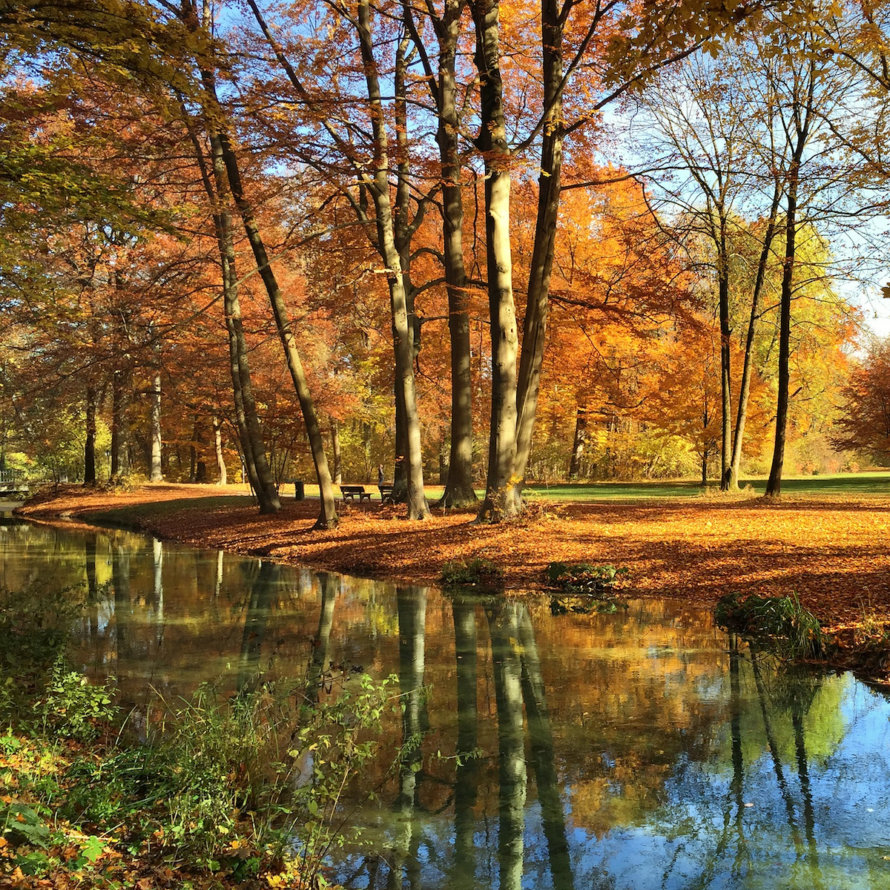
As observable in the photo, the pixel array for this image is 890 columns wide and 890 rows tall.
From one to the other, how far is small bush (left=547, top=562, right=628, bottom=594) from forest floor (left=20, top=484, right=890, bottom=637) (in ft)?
0.68

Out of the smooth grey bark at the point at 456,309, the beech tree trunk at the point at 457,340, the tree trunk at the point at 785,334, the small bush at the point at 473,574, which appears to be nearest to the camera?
the small bush at the point at 473,574

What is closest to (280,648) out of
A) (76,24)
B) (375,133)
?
(76,24)

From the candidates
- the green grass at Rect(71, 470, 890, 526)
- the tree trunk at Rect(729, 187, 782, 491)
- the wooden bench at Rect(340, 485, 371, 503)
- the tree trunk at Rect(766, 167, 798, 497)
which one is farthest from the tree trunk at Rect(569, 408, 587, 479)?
the tree trunk at Rect(766, 167, 798, 497)

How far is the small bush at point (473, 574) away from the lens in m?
12.4

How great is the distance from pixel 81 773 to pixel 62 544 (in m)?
16.8

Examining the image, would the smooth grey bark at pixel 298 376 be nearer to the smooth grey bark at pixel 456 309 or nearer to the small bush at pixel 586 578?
the smooth grey bark at pixel 456 309

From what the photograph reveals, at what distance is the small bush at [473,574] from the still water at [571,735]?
3.03 ft

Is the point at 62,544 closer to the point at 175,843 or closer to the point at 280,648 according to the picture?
the point at 280,648

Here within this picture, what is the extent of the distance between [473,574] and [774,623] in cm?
500

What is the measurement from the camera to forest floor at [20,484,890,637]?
10.0 m

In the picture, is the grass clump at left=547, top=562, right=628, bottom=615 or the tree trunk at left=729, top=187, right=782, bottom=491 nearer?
the grass clump at left=547, top=562, right=628, bottom=615

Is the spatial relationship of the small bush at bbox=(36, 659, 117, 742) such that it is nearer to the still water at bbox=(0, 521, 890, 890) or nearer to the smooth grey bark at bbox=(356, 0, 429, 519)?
the still water at bbox=(0, 521, 890, 890)

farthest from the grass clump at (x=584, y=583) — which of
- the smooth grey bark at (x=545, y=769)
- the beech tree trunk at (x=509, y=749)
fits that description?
the smooth grey bark at (x=545, y=769)

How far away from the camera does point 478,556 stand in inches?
524
